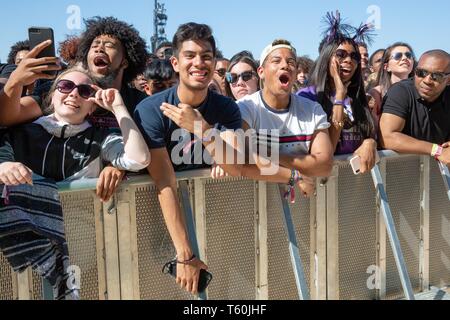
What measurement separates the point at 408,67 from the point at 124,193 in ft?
11.0

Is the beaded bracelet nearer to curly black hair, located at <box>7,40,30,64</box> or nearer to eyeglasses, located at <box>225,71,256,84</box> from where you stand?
eyeglasses, located at <box>225,71,256,84</box>

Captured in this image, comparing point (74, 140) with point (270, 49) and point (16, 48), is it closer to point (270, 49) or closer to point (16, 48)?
point (270, 49)

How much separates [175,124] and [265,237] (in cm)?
93

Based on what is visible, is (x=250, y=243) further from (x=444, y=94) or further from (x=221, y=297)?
(x=444, y=94)

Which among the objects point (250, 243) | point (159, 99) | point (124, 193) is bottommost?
point (250, 243)

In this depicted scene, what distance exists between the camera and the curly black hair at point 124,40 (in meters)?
3.27

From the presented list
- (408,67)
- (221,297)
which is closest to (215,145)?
(221,297)

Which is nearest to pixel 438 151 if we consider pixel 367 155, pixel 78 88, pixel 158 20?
pixel 367 155

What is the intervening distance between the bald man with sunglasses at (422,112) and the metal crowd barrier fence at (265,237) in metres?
0.15

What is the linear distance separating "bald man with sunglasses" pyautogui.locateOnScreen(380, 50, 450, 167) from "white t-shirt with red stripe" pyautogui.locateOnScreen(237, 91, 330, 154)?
788mm

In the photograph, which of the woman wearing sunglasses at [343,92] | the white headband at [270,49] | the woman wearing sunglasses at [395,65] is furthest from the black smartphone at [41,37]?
the woman wearing sunglasses at [395,65]

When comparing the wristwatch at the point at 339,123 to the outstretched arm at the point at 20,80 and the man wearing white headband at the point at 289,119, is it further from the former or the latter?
the outstretched arm at the point at 20,80

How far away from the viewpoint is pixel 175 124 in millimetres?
2578

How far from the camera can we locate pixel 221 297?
9.34 ft
